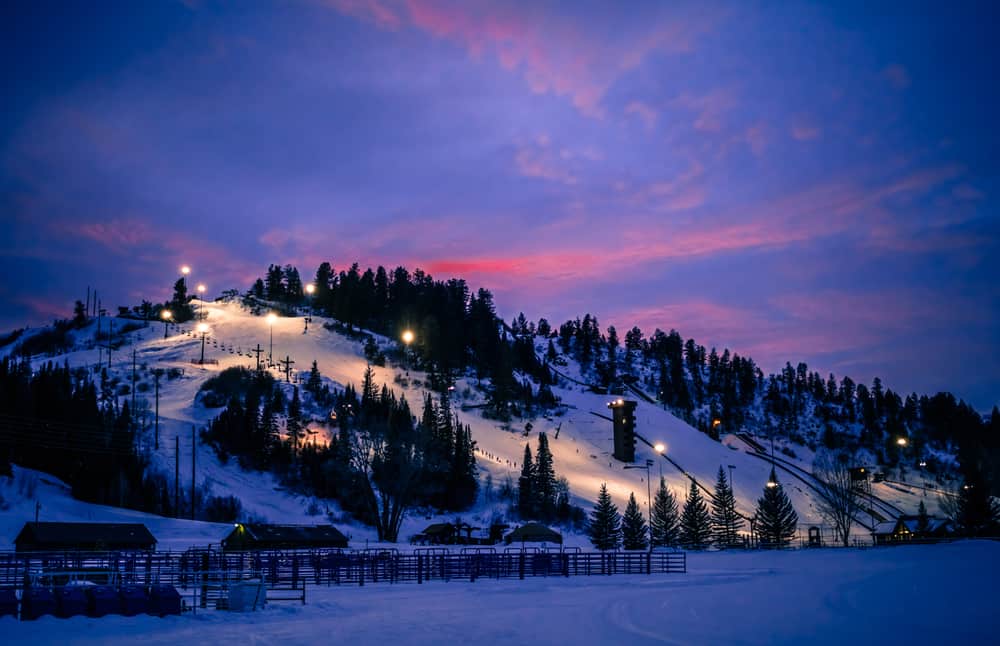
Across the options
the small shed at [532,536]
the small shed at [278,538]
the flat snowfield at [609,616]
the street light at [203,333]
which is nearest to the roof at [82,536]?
the small shed at [278,538]

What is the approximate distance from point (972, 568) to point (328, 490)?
62377 millimetres

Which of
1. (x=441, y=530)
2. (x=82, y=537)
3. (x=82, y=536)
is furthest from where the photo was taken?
(x=441, y=530)

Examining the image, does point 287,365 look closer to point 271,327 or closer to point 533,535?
point 271,327

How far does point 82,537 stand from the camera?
50875 millimetres

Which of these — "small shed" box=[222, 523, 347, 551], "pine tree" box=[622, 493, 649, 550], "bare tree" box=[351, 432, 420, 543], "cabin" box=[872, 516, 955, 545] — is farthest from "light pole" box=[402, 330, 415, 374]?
"small shed" box=[222, 523, 347, 551]

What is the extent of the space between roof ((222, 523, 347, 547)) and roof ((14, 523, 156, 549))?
604 cm

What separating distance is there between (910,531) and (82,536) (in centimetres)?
7916

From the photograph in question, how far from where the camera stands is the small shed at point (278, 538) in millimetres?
57281

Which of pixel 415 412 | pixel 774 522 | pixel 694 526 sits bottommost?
pixel 774 522

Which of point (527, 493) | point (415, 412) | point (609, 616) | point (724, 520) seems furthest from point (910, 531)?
point (609, 616)

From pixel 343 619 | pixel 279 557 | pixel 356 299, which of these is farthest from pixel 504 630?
pixel 356 299

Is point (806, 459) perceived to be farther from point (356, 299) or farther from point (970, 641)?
point (970, 641)

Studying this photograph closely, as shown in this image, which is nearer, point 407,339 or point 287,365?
point 287,365

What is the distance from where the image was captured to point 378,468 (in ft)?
248
